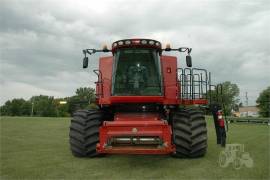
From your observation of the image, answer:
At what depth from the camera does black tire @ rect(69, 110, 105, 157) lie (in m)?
8.78

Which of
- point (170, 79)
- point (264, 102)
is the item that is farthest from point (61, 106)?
point (170, 79)

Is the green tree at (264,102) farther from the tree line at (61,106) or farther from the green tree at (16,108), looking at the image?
the green tree at (16,108)

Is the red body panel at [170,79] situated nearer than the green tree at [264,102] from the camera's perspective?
Yes

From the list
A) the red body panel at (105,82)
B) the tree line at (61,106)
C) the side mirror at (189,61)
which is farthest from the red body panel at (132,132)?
the tree line at (61,106)

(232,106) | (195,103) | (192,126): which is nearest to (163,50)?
(195,103)

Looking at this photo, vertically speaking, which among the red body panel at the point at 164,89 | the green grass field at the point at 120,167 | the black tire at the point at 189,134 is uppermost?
the red body panel at the point at 164,89

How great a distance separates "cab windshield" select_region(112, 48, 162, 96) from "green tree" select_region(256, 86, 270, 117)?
8358 cm

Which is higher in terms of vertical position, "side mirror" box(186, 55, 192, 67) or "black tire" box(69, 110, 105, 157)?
"side mirror" box(186, 55, 192, 67)

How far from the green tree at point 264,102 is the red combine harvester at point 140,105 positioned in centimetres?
8304

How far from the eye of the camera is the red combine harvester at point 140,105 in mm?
8337

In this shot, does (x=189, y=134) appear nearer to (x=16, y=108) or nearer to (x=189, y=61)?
(x=189, y=61)

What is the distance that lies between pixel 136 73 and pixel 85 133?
2.05 meters

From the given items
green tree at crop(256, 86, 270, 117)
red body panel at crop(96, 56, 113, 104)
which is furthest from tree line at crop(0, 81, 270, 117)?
red body panel at crop(96, 56, 113, 104)

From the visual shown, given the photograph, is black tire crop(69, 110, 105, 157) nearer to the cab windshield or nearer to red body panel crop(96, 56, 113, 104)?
red body panel crop(96, 56, 113, 104)
